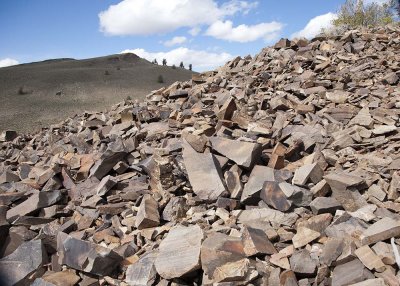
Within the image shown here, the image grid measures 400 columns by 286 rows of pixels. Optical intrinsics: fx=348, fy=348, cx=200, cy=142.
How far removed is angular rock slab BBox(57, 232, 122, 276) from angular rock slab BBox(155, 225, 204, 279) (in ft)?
1.85

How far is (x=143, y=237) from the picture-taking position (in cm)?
437

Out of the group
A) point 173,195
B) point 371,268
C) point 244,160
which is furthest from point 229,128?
point 371,268

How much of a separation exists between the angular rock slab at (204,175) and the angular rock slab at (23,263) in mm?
2100

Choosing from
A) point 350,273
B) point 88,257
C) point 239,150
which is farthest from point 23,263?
point 350,273

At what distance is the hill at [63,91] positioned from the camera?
18.0 meters

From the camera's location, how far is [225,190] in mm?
4781

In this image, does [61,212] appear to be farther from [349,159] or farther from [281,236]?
[349,159]

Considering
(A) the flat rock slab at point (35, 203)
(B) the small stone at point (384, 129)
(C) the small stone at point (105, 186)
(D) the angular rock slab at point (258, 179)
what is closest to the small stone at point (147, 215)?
(C) the small stone at point (105, 186)

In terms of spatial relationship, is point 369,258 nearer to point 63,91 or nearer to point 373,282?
point 373,282

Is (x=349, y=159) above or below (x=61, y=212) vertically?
above

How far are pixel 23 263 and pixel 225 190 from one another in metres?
2.62

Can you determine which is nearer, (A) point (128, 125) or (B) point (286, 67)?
(A) point (128, 125)

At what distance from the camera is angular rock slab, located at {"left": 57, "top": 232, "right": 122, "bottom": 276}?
380cm

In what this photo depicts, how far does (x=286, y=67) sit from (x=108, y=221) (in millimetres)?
6559
